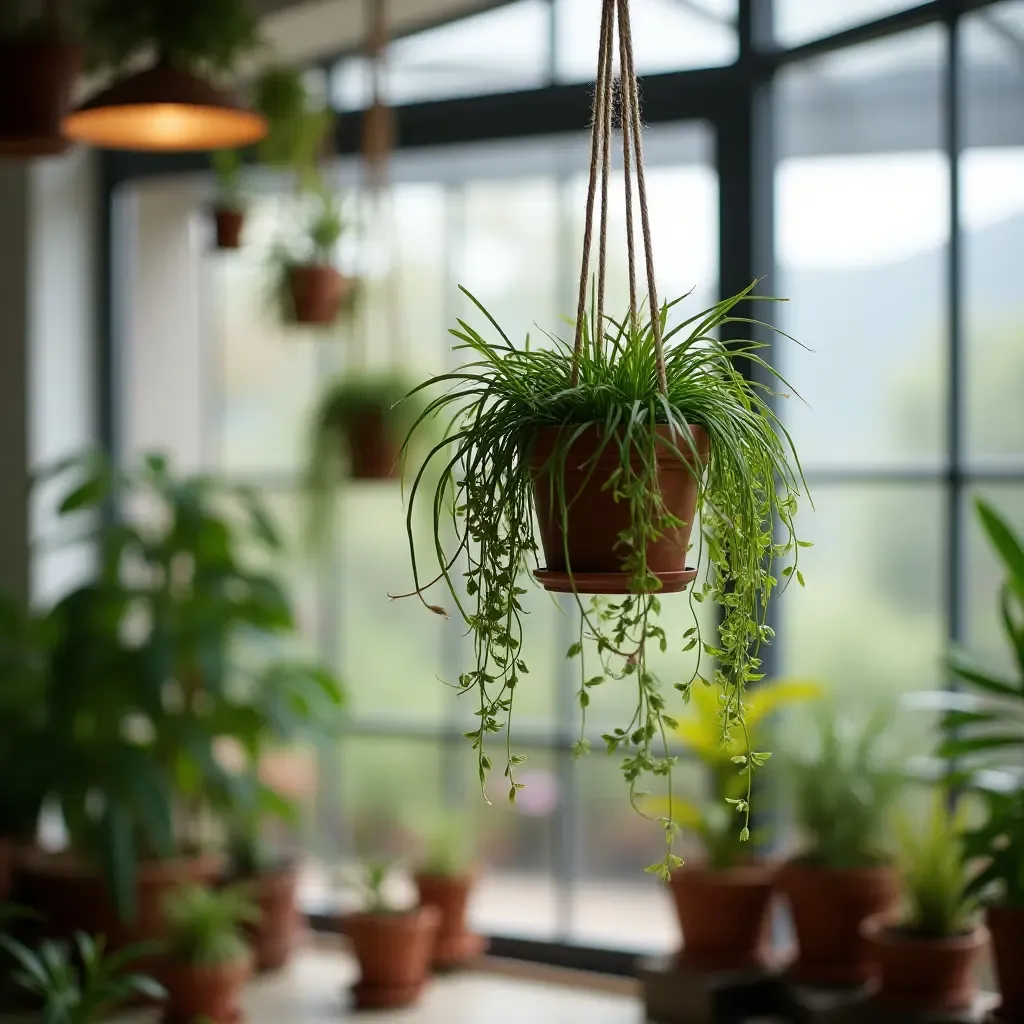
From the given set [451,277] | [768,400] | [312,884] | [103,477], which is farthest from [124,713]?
[768,400]

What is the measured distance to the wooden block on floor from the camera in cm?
285

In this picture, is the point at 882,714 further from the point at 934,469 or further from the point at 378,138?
the point at 378,138

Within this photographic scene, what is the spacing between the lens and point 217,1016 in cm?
296

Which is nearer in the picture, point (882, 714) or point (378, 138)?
point (882, 714)

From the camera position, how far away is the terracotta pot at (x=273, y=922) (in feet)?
11.1

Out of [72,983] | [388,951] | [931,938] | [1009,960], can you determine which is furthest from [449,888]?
[1009,960]

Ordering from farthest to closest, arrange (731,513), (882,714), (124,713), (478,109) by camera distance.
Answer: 1. (478,109)
2. (124,713)
3. (882,714)
4. (731,513)

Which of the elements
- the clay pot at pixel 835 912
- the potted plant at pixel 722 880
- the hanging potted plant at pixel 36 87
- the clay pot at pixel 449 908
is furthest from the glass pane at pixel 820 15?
the clay pot at pixel 449 908

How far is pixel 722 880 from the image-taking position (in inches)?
113

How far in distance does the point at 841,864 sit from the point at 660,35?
1946mm

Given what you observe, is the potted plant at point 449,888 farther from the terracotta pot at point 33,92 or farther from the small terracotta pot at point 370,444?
the terracotta pot at point 33,92

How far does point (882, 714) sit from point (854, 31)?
1.43 m

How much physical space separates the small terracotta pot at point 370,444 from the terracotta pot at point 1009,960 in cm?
155

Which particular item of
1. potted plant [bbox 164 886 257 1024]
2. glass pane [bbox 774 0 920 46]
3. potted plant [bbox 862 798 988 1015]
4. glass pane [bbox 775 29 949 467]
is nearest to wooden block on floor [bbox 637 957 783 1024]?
potted plant [bbox 862 798 988 1015]
